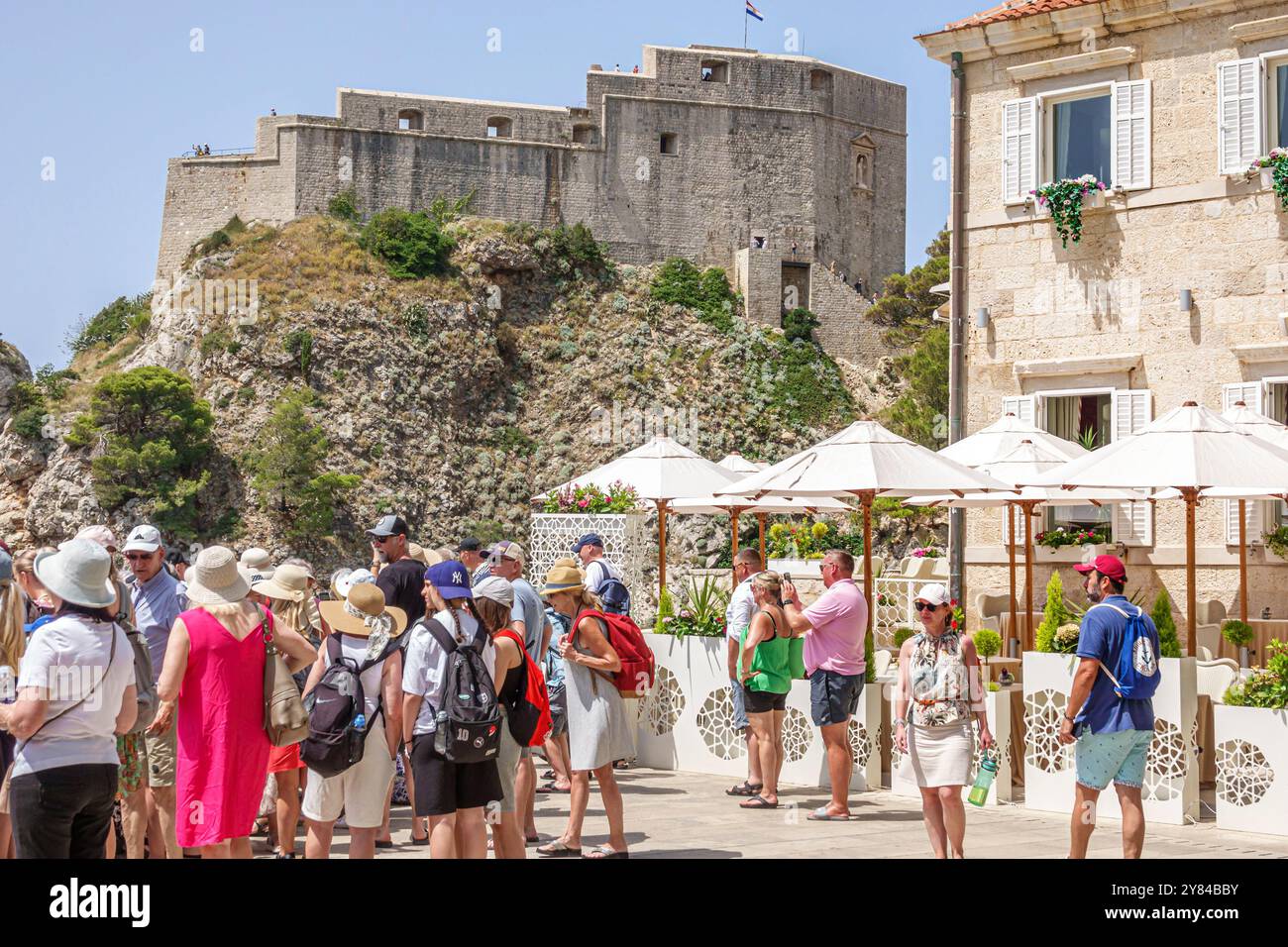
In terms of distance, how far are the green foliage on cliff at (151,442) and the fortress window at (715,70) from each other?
2096 cm

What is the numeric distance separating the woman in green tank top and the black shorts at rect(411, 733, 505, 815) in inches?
145

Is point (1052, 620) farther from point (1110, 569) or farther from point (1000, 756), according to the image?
point (1110, 569)

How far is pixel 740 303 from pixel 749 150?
575cm

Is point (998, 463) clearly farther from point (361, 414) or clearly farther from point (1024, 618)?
point (361, 414)

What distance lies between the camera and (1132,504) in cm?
1672

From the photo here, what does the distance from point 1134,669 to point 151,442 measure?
141 ft

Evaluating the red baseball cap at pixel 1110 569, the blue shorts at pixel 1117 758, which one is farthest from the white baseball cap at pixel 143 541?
the blue shorts at pixel 1117 758

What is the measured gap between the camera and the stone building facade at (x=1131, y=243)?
16.2 meters

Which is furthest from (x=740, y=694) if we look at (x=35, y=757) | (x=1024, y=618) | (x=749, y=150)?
(x=749, y=150)

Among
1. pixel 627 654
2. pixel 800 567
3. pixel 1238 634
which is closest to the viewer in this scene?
pixel 627 654

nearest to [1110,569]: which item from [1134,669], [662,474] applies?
[1134,669]

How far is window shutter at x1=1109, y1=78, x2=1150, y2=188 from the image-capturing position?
55.6 ft

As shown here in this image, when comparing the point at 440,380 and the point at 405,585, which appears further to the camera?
the point at 440,380

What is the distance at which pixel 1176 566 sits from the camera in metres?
16.5
